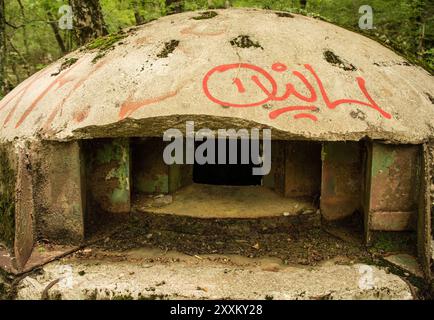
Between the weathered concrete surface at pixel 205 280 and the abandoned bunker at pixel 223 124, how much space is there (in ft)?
1.08

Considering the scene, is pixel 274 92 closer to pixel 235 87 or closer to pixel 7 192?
pixel 235 87

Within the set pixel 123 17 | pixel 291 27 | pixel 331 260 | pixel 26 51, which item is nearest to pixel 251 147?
pixel 291 27

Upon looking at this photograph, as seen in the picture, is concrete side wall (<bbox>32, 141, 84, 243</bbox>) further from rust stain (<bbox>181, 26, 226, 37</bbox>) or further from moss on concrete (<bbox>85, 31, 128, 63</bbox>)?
rust stain (<bbox>181, 26, 226, 37</bbox>)

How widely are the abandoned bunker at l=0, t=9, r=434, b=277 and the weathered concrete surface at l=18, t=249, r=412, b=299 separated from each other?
1.08ft

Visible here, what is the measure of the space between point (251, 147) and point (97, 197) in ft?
5.62

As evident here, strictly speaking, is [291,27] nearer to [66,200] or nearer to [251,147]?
[251,147]

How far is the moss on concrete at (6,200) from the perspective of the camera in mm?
3551

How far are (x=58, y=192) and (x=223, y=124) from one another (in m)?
1.55

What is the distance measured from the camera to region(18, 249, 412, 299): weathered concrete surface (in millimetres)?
2947

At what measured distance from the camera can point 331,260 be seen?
3389 millimetres

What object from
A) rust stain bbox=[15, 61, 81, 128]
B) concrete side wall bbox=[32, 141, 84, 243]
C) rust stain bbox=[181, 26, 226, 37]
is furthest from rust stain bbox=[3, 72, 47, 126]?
rust stain bbox=[181, 26, 226, 37]

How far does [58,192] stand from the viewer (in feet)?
11.6

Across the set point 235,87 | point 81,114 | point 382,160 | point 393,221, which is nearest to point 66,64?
point 81,114

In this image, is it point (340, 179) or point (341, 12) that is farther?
point (341, 12)
